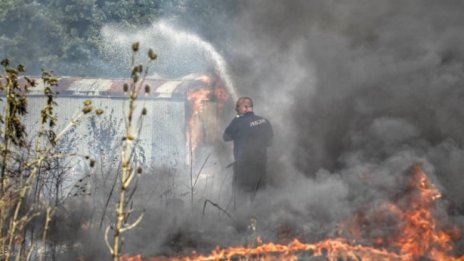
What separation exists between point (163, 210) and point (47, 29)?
24849mm

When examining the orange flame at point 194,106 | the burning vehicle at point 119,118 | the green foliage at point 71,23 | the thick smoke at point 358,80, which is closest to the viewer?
the thick smoke at point 358,80

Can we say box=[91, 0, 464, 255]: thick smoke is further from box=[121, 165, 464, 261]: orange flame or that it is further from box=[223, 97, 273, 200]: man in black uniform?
box=[223, 97, 273, 200]: man in black uniform

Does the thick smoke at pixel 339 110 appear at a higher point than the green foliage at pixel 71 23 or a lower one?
lower

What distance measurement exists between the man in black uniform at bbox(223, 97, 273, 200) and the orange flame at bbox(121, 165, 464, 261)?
8.98 feet

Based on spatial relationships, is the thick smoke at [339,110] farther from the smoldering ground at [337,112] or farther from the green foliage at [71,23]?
the green foliage at [71,23]

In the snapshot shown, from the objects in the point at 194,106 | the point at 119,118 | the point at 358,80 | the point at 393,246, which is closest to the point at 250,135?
the point at 358,80

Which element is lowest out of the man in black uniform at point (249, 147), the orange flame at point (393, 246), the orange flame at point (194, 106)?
the orange flame at point (393, 246)

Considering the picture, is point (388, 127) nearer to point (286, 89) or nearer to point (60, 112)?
point (286, 89)

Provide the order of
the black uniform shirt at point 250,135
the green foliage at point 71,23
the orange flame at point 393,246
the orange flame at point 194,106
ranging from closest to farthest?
the orange flame at point 393,246 < the black uniform shirt at point 250,135 < the orange flame at point 194,106 < the green foliage at point 71,23

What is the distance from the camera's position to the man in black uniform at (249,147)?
10875mm

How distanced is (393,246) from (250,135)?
144 inches

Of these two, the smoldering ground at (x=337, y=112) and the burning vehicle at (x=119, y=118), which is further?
the burning vehicle at (x=119, y=118)

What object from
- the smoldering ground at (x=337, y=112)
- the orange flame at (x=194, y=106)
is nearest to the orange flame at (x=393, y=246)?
the smoldering ground at (x=337, y=112)

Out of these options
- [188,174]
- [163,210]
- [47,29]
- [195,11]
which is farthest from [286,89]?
[47,29]
